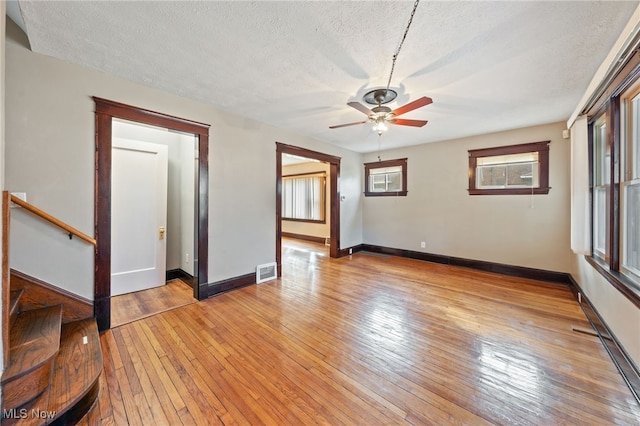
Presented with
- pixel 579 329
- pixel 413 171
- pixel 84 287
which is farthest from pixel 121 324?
pixel 413 171

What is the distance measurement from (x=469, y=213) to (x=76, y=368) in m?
5.72

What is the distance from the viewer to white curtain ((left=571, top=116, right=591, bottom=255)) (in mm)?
2916

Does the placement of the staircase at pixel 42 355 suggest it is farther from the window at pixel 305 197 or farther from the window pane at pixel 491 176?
the window pane at pixel 491 176

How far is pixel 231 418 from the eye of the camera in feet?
4.92

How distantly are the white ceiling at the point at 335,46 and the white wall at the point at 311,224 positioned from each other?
4.18 m

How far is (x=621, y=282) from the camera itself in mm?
2037

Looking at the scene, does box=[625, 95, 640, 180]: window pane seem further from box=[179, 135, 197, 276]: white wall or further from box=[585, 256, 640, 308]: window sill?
box=[179, 135, 197, 276]: white wall

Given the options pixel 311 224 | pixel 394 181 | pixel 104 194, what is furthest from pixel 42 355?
pixel 311 224

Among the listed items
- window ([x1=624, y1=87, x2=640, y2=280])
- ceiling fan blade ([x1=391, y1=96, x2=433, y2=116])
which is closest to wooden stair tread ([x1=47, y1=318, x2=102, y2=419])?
ceiling fan blade ([x1=391, y1=96, x2=433, y2=116])

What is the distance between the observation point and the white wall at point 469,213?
3953 millimetres

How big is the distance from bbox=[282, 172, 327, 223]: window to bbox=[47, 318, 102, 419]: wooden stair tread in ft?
18.9

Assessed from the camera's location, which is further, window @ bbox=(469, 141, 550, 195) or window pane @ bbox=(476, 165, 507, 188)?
window pane @ bbox=(476, 165, 507, 188)

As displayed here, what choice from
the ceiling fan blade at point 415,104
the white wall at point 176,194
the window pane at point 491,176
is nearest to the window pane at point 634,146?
the ceiling fan blade at point 415,104

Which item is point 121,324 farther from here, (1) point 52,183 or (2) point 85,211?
(1) point 52,183
